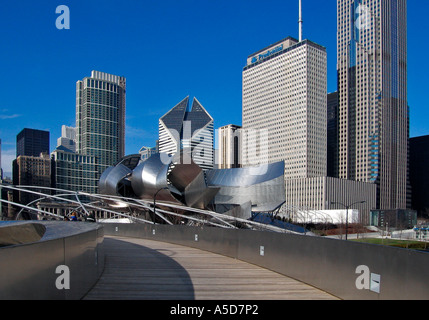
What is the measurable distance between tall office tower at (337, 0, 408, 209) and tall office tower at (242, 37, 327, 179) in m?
15.7

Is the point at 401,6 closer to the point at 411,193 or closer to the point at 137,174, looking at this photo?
the point at 411,193

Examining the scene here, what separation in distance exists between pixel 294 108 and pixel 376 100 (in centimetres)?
3568

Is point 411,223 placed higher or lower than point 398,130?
lower

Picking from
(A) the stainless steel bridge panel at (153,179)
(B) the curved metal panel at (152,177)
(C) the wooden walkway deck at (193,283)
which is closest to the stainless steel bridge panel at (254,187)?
(A) the stainless steel bridge panel at (153,179)

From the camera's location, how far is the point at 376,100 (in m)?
180

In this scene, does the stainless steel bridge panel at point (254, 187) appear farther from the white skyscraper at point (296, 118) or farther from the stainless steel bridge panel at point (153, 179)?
the white skyscraper at point (296, 118)

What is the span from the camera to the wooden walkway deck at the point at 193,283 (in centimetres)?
818

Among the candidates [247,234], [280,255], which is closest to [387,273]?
[280,255]

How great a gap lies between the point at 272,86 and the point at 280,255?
18039cm

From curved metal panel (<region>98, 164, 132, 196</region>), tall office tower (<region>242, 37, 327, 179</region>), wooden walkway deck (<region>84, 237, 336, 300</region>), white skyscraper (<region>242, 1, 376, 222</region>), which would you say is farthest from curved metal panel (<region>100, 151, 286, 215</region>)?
tall office tower (<region>242, 37, 327, 179</region>)

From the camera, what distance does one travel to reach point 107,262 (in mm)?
13227

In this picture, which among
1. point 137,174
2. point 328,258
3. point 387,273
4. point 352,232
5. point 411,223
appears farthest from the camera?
point 411,223

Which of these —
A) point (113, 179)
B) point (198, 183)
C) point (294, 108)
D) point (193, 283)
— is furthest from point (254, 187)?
point (294, 108)

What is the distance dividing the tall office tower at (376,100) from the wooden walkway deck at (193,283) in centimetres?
17565
